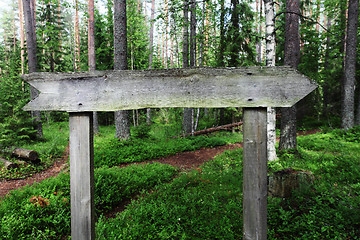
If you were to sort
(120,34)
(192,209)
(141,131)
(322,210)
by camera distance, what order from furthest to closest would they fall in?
(141,131)
(120,34)
(192,209)
(322,210)

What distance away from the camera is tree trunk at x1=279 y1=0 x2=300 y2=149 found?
22.4ft

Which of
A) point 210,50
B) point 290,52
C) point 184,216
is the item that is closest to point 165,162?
point 184,216

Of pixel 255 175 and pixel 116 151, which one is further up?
pixel 255 175

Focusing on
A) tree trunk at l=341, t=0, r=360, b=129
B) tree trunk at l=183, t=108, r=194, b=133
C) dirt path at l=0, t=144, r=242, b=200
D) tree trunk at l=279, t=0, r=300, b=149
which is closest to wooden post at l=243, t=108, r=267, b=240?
dirt path at l=0, t=144, r=242, b=200

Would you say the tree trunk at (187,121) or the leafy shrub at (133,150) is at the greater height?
the tree trunk at (187,121)

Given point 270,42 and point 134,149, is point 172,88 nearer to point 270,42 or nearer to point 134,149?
point 270,42

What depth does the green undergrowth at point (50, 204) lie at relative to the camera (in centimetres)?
309

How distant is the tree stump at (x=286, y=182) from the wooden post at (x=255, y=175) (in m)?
2.42

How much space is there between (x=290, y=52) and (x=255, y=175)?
22.5ft

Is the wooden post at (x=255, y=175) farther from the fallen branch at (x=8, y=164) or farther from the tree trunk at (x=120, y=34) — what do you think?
the fallen branch at (x=8, y=164)

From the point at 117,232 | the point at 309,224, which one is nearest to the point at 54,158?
the point at 117,232

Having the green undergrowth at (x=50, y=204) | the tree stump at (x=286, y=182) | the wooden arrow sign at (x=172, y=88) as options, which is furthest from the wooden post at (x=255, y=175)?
the green undergrowth at (x=50, y=204)

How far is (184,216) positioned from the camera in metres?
3.44

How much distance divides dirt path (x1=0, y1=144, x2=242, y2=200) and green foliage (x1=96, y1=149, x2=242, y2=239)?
9.12ft
